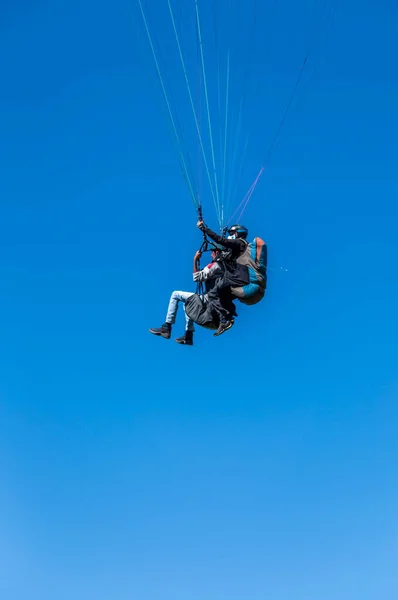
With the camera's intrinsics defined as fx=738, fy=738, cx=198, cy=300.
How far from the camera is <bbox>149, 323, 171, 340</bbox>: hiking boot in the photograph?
13.8 meters

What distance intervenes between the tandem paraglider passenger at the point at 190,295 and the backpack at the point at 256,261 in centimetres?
48

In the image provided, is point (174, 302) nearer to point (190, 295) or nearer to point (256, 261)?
point (190, 295)

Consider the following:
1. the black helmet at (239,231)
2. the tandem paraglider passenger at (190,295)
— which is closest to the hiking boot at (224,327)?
the tandem paraglider passenger at (190,295)

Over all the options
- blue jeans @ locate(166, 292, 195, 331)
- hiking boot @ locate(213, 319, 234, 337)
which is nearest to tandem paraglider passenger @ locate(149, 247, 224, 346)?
blue jeans @ locate(166, 292, 195, 331)

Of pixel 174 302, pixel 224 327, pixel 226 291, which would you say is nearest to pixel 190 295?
pixel 174 302

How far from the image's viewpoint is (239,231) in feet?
44.8

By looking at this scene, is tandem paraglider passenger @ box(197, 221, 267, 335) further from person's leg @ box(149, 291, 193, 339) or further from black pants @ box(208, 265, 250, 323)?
person's leg @ box(149, 291, 193, 339)

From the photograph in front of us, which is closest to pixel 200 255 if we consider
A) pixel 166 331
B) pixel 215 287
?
pixel 215 287

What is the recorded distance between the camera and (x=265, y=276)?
13586mm

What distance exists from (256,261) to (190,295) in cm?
141

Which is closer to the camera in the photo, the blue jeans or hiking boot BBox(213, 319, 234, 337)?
hiking boot BBox(213, 319, 234, 337)

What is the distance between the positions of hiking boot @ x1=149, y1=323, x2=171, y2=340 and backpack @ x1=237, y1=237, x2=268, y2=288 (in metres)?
1.83

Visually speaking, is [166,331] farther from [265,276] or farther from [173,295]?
[265,276]

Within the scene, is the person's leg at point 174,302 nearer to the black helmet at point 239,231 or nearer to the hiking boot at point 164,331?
the hiking boot at point 164,331
